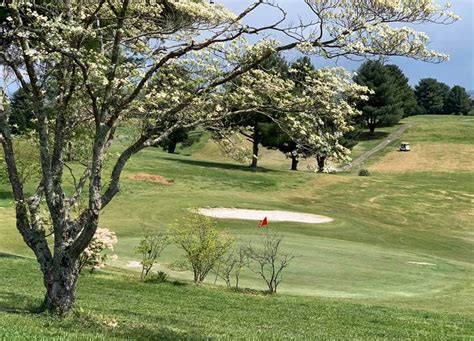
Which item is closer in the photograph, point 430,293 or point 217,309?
point 217,309

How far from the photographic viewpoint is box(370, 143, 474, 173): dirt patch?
6656 cm

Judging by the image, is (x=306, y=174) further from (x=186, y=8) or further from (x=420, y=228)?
(x=186, y=8)

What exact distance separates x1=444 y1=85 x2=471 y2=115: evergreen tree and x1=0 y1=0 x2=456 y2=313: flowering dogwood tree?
130 metres

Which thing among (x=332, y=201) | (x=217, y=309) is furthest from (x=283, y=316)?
(x=332, y=201)

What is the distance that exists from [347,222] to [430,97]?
10360 centimetres

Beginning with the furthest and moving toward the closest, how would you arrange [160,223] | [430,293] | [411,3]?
[160,223] → [430,293] → [411,3]

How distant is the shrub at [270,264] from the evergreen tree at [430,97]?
115 m

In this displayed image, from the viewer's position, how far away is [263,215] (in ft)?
112

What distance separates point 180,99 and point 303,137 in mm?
1924

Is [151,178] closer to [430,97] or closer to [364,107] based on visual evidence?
[364,107]

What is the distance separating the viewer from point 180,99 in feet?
28.8

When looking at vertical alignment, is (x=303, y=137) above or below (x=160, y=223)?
above

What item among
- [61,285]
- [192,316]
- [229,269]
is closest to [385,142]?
[229,269]

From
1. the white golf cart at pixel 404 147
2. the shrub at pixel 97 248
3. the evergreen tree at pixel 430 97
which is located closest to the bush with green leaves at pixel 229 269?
the shrub at pixel 97 248
